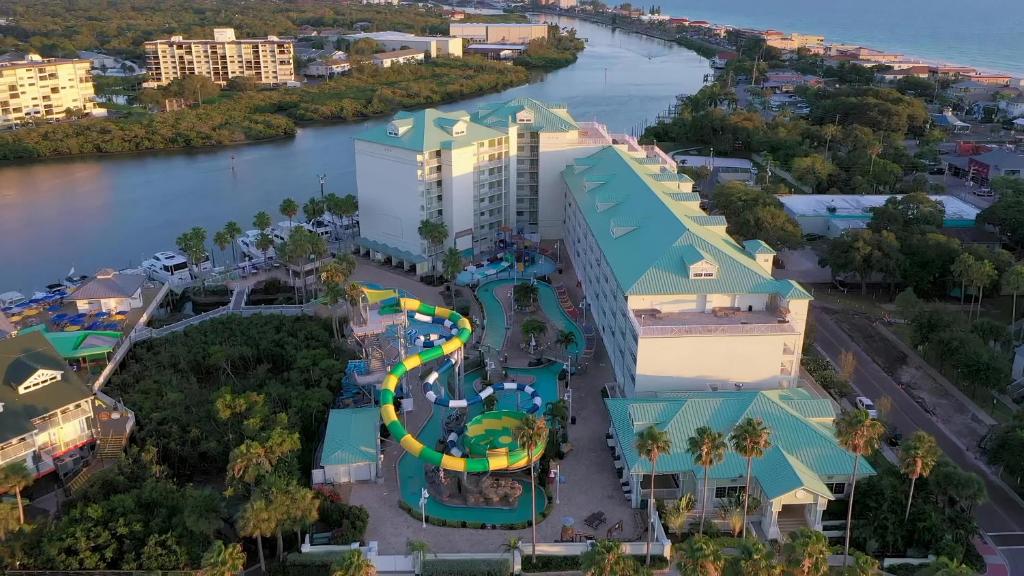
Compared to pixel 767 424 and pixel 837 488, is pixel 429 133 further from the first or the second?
pixel 837 488

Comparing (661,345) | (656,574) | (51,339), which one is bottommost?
(656,574)

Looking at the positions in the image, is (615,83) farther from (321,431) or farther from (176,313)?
(321,431)

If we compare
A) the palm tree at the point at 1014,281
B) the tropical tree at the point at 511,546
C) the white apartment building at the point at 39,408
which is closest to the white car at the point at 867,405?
the palm tree at the point at 1014,281

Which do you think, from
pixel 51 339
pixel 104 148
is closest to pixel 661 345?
pixel 51 339

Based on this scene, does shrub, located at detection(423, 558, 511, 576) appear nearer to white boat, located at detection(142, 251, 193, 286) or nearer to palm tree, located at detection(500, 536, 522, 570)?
palm tree, located at detection(500, 536, 522, 570)

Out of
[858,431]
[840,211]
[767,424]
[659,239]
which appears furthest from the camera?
[840,211]

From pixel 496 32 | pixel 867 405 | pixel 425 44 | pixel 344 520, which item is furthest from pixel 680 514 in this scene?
pixel 496 32

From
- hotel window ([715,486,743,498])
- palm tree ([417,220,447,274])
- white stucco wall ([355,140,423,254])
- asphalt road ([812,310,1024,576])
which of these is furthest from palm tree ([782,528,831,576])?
white stucco wall ([355,140,423,254])
